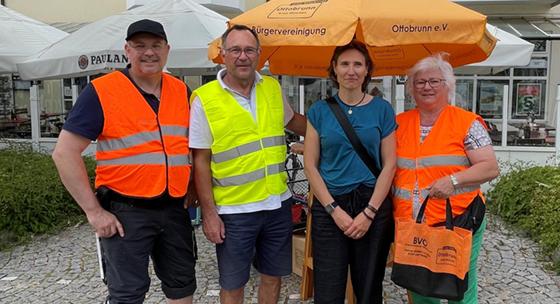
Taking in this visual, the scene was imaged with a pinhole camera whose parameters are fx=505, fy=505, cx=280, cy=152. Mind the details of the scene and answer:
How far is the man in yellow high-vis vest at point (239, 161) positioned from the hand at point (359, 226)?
18.3 inches

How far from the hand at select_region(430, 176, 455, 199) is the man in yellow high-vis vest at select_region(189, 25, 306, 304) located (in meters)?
0.89

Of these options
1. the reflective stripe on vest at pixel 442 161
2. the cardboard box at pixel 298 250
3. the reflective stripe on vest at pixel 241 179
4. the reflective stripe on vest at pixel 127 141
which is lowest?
the cardboard box at pixel 298 250

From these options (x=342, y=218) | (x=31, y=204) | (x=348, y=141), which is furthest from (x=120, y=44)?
(x=342, y=218)

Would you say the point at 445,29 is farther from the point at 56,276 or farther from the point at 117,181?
the point at 56,276

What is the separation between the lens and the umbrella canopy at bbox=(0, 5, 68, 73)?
23.2 feet

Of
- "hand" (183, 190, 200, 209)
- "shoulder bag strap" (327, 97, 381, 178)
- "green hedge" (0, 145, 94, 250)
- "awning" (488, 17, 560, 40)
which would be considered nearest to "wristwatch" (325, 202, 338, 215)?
"shoulder bag strap" (327, 97, 381, 178)

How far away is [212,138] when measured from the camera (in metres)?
2.84

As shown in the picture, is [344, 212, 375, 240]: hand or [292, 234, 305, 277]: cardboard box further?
[292, 234, 305, 277]: cardboard box

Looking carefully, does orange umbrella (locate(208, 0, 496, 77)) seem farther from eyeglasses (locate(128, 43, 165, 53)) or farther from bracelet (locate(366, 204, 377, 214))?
bracelet (locate(366, 204, 377, 214))

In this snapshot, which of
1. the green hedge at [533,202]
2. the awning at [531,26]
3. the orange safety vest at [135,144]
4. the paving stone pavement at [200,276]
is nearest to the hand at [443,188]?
the orange safety vest at [135,144]

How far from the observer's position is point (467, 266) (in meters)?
2.65

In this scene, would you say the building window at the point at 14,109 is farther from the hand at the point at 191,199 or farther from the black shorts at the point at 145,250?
the black shorts at the point at 145,250

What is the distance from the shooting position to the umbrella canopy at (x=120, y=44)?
18.4ft

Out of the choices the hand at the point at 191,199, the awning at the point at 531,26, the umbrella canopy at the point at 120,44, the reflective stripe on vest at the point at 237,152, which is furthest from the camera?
the awning at the point at 531,26
